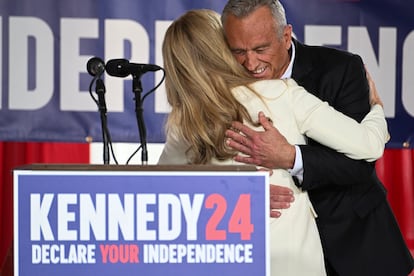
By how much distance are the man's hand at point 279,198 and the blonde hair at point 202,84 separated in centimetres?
12

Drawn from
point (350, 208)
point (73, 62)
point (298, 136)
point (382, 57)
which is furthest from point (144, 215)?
point (382, 57)

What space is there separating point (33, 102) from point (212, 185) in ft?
6.64

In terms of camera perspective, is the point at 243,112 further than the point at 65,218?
Yes

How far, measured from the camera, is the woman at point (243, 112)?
5.68 ft

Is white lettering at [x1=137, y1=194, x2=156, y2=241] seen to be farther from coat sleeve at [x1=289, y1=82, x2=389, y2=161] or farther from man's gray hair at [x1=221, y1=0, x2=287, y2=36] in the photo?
man's gray hair at [x1=221, y1=0, x2=287, y2=36]

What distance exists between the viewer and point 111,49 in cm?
316

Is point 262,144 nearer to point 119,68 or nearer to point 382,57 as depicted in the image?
point 119,68

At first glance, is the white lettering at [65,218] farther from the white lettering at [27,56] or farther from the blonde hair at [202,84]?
the white lettering at [27,56]

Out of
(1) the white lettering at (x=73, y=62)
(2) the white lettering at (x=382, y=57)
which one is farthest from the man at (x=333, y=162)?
(1) the white lettering at (x=73, y=62)

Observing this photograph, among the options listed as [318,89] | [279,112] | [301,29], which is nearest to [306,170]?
[279,112]

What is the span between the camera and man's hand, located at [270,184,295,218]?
1.71 m

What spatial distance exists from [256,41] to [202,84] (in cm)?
27

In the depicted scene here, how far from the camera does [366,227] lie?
2074mm

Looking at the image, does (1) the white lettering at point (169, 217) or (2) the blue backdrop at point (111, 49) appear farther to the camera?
(2) the blue backdrop at point (111, 49)
